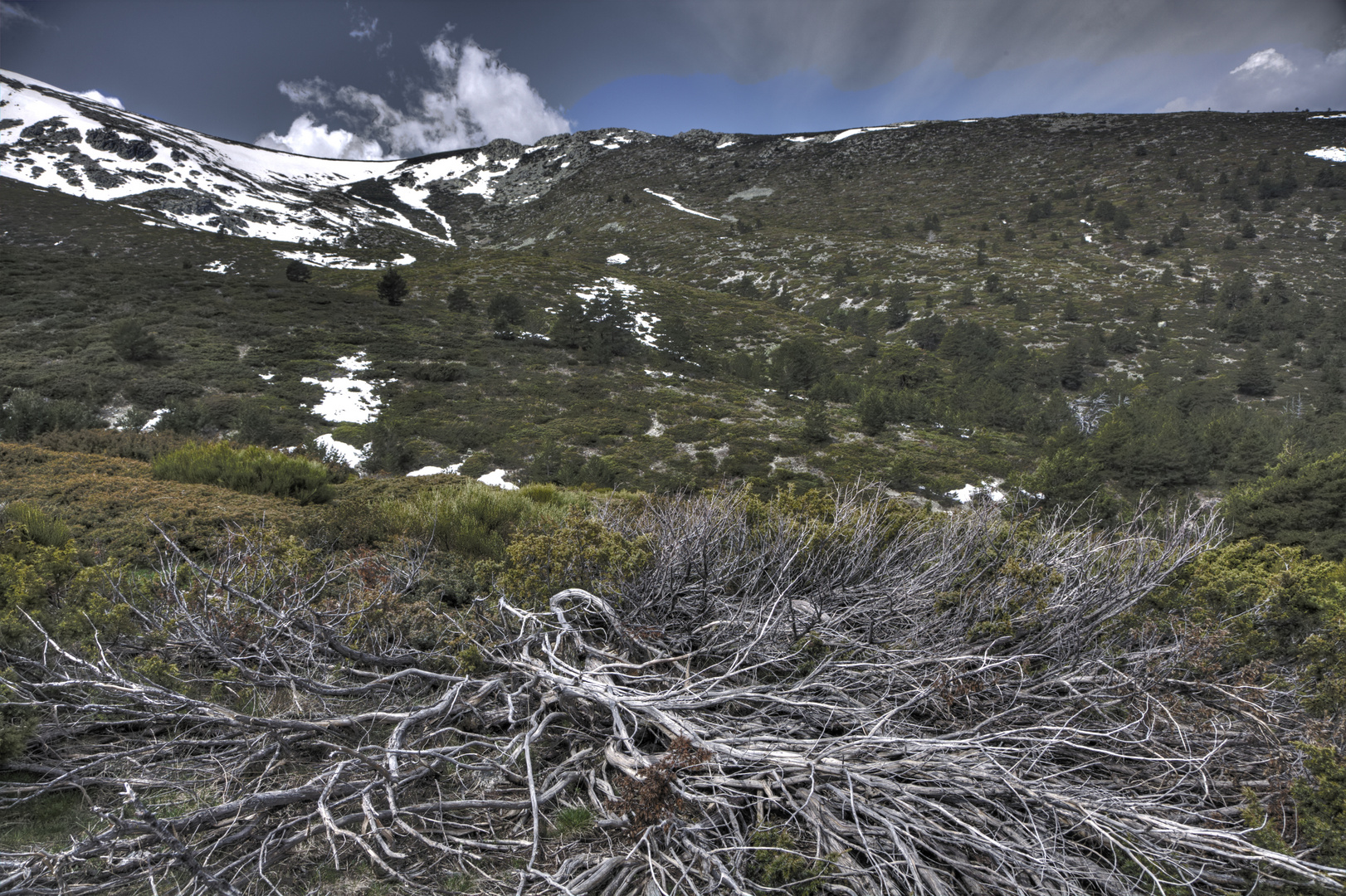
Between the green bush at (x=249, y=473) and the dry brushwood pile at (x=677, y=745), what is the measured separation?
13.0 ft

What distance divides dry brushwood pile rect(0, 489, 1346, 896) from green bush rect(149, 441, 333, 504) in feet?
13.0

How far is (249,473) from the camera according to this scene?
6660 mm

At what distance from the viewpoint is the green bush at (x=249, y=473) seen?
665 cm

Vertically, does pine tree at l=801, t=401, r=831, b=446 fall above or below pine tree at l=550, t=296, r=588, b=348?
below

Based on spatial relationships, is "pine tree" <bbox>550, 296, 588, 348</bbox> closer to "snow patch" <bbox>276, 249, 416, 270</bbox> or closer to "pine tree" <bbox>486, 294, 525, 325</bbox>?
"pine tree" <bbox>486, 294, 525, 325</bbox>

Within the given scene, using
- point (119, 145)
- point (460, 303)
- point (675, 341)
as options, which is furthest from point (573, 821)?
point (119, 145)

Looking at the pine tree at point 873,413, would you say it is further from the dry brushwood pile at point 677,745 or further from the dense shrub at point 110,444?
the dense shrub at point 110,444

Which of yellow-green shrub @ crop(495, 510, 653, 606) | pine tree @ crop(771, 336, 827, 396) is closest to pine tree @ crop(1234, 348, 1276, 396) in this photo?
pine tree @ crop(771, 336, 827, 396)

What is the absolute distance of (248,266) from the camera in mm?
32875

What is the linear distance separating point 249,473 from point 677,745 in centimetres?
729

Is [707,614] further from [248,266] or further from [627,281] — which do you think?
[248,266]

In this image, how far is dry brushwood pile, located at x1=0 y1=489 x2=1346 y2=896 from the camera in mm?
1653

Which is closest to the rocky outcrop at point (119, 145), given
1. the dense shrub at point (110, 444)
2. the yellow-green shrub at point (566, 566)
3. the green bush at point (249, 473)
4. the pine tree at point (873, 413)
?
the dense shrub at point (110, 444)

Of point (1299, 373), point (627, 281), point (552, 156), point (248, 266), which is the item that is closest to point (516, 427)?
point (627, 281)
